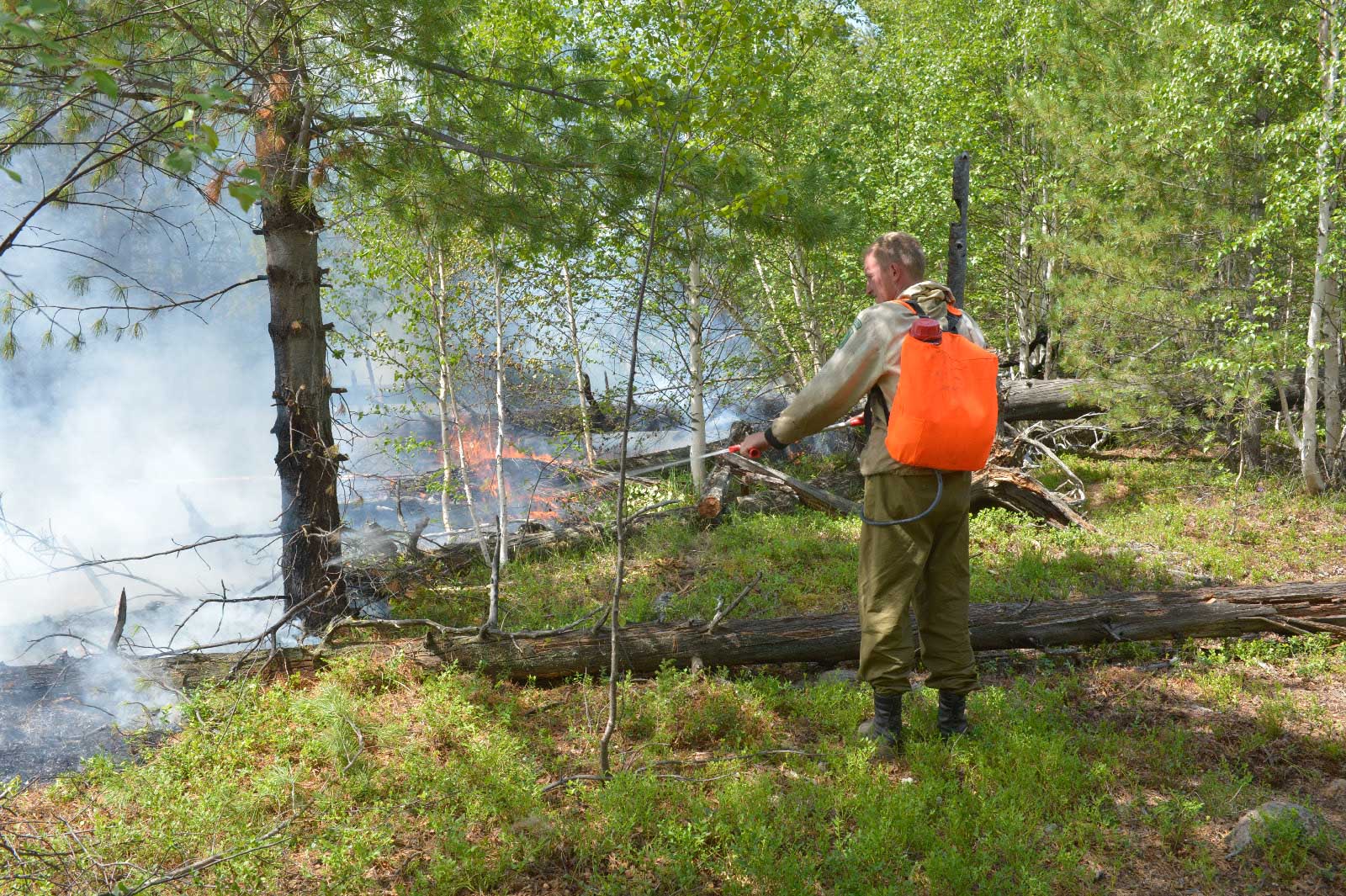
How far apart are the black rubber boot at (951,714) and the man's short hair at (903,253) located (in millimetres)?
1965

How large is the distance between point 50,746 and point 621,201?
15.2 ft

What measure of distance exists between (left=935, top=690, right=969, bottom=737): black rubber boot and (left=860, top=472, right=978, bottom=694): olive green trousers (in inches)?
1.9

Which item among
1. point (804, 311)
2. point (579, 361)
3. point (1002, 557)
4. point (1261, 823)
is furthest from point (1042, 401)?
point (1261, 823)

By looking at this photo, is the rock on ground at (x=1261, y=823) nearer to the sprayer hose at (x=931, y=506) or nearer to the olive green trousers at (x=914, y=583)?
the olive green trousers at (x=914, y=583)

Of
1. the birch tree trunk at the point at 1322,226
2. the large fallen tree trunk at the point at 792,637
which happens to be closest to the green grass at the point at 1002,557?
the birch tree trunk at the point at 1322,226

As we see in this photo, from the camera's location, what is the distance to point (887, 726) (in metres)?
A: 3.74

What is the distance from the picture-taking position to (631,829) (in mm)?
3146

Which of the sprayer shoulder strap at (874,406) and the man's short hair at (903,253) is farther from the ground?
the man's short hair at (903,253)

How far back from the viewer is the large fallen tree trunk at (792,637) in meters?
4.63

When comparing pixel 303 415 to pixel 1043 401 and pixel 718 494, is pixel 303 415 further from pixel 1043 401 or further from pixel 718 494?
pixel 1043 401

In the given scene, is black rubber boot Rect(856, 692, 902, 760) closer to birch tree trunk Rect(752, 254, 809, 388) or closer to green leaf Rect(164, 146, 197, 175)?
green leaf Rect(164, 146, 197, 175)

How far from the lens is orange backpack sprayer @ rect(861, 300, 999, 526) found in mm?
3447

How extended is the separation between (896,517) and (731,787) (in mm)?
1355

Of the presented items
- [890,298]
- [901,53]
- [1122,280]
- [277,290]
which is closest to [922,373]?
[890,298]
